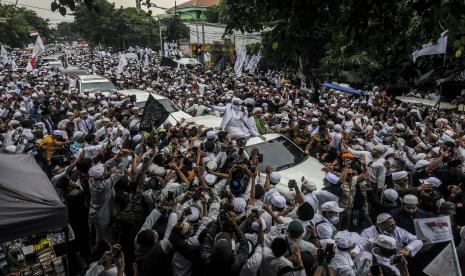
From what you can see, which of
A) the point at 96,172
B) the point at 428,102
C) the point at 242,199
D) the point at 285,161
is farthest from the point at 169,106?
the point at 428,102

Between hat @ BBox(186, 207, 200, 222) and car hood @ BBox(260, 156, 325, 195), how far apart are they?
1916 mm

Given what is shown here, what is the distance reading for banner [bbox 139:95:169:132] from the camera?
7.81 meters

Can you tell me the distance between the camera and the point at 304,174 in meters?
6.59

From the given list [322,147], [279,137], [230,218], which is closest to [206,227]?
[230,218]

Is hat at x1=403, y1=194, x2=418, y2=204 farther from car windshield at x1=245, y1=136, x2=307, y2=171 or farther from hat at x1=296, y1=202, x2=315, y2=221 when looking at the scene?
car windshield at x1=245, y1=136, x2=307, y2=171

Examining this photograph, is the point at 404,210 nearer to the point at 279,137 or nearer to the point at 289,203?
the point at 289,203

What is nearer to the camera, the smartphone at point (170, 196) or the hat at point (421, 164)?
the smartphone at point (170, 196)

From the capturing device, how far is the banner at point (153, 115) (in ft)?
25.6

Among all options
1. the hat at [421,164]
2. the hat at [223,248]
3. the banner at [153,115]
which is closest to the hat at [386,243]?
the hat at [223,248]

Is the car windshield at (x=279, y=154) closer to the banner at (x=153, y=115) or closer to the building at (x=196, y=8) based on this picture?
the banner at (x=153, y=115)

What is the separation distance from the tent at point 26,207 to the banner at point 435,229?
333 centimetres

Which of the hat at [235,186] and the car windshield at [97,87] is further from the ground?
the hat at [235,186]

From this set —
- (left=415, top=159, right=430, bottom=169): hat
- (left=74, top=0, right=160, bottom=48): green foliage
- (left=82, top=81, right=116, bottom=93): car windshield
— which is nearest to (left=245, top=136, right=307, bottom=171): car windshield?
(left=415, top=159, right=430, bottom=169): hat

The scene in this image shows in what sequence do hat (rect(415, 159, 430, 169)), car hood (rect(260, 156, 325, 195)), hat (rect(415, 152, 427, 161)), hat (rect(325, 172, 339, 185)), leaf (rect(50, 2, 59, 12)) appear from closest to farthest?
1. leaf (rect(50, 2, 59, 12))
2. hat (rect(325, 172, 339, 185))
3. car hood (rect(260, 156, 325, 195))
4. hat (rect(415, 159, 430, 169))
5. hat (rect(415, 152, 427, 161))
